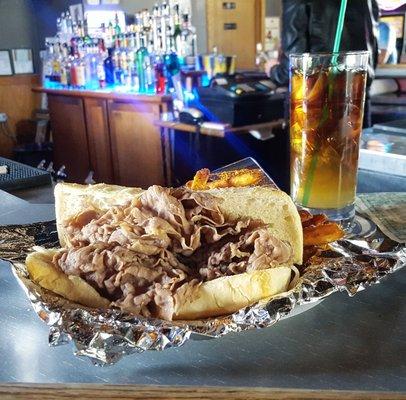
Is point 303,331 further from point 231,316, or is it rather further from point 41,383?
point 41,383

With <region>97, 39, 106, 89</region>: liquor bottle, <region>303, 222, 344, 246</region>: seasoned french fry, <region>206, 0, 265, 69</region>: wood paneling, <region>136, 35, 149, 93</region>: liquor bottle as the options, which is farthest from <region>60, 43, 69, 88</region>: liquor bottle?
<region>303, 222, 344, 246</region>: seasoned french fry

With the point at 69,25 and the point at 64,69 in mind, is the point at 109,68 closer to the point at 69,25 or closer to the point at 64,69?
the point at 64,69

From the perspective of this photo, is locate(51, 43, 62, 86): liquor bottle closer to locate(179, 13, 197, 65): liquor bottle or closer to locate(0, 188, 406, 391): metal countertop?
locate(179, 13, 197, 65): liquor bottle

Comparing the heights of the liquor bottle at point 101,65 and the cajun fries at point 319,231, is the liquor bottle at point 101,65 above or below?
above

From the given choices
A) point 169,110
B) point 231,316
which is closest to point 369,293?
point 231,316

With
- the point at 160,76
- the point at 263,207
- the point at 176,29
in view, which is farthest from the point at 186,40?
the point at 263,207

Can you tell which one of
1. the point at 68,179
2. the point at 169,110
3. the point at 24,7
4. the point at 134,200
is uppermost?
the point at 24,7

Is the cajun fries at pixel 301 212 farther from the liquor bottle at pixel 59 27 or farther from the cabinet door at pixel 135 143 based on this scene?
the liquor bottle at pixel 59 27

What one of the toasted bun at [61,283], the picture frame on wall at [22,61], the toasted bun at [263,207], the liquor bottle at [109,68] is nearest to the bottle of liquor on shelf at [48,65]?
the picture frame on wall at [22,61]
